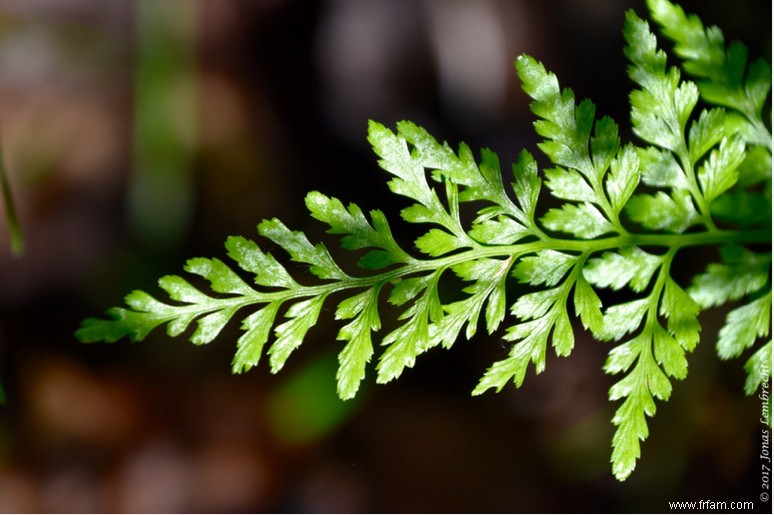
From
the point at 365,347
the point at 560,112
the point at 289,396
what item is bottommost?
the point at 289,396

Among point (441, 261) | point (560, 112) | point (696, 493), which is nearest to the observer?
point (560, 112)

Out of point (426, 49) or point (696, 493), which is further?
point (426, 49)

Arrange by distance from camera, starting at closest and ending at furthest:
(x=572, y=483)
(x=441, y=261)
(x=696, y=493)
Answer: (x=441, y=261) < (x=696, y=493) < (x=572, y=483)

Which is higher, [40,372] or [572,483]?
[40,372]

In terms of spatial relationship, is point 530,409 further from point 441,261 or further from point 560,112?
point 560,112

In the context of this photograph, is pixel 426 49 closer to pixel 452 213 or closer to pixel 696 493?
pixel 452 213

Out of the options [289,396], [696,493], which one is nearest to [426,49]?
[289,396]
